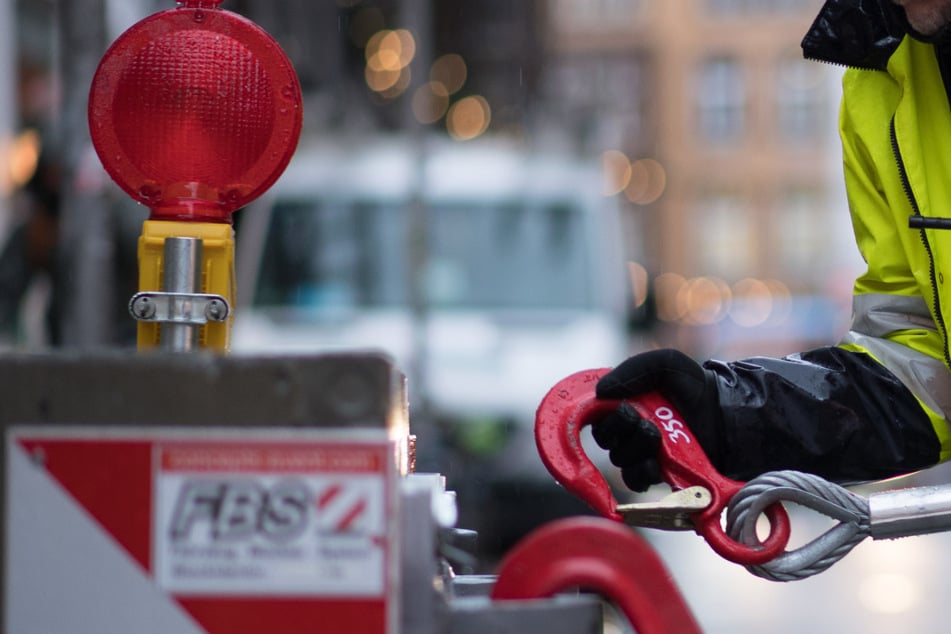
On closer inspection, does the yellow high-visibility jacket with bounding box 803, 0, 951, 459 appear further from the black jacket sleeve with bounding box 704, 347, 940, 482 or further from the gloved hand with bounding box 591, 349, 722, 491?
the gloved hand with bounding box 591, 349, 722, 491

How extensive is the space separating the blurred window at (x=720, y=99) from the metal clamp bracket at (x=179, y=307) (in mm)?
64174

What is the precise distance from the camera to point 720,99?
67.4m

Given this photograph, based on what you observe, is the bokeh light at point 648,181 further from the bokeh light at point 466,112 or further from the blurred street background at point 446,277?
the blurred street background at point 446,277

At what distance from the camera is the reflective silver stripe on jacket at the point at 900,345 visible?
2670 mm

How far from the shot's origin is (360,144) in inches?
425

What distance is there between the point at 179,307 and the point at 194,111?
30cm

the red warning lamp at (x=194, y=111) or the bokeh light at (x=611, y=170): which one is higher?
the bokeh light at (x=611, y=170)

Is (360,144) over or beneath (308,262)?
over

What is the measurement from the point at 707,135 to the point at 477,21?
3294cm

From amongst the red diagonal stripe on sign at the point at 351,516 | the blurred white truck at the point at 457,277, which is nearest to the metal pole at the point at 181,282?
the red diagonal stripe on sign at the point at 351,516

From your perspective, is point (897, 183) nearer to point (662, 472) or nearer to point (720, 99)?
point (662, 472)

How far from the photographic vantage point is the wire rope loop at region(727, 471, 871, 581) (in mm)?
2391

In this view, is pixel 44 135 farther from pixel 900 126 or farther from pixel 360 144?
pixel 900 126

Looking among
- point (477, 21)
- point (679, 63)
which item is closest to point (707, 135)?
point (679, 63)
